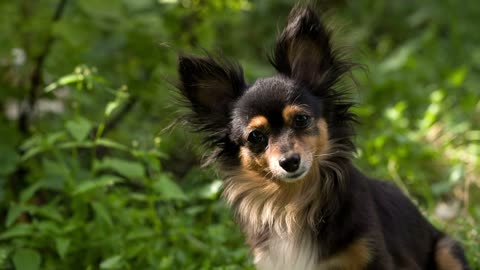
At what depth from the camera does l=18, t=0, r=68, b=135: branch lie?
618cm

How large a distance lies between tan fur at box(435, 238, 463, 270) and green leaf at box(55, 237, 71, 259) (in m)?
2.18

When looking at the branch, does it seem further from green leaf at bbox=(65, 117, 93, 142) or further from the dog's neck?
the dog's neck

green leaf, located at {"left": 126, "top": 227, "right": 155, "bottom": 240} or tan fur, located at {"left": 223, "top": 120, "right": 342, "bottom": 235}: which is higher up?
tan fur, located at {"left": 223, "top": 120, "right": 342, "bottom": 235}

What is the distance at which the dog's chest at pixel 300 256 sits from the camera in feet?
13.3

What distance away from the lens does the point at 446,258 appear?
4.74 m

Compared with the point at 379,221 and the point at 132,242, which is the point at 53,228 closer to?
the point at 132,242

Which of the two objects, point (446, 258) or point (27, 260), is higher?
point (446, 258)

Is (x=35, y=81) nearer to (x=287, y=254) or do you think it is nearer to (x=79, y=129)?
(x=79, y=129)

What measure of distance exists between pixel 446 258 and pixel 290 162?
4.29 ft

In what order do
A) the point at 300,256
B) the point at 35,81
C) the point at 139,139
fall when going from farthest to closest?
the point at 139,139 < the point at 35,81 < the point at 300,256

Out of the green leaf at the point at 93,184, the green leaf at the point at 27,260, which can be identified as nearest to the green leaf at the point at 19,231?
the green leaf at the point at 27,260

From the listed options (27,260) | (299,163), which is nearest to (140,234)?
(27,260)

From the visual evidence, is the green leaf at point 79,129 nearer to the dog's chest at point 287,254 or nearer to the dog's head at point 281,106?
the dog's head at point 281,106

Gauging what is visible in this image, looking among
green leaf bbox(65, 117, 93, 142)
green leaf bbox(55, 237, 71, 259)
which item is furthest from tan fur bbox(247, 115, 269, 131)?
green leaf bbox(55, 237, 71, 259)
